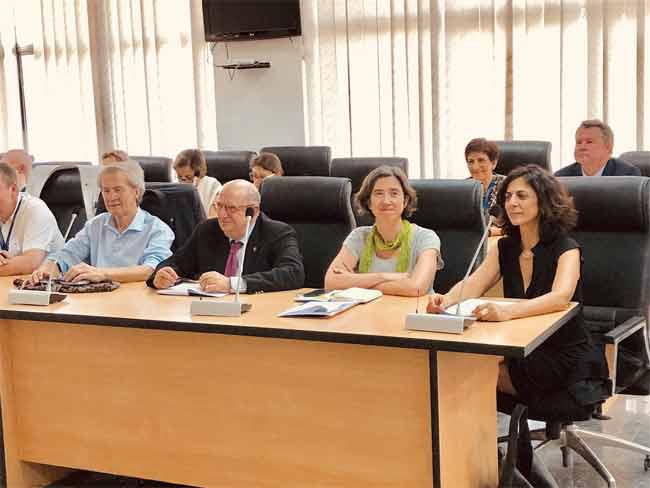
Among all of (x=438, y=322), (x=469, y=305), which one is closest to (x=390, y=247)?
(x=469, y=305)

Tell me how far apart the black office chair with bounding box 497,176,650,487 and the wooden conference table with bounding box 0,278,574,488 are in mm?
514

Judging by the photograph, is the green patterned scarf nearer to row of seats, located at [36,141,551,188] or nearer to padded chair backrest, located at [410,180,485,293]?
padded chair backrest, located at [410,180,485,293]

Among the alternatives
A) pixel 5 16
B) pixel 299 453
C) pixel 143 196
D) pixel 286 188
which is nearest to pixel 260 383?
pixel 299 453

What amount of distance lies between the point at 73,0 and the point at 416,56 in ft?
11.8

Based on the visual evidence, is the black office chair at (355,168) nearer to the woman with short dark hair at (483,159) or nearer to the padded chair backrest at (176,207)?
the woman with short dark hair at (483,159)

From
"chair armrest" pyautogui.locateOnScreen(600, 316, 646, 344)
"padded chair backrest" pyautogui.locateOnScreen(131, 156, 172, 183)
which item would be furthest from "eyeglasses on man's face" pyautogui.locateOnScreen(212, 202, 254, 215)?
"padded chair backrest" pyautogui.locateOnScreen(131, 156, 172, 183)

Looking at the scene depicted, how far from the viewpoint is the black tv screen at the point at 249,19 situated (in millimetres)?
7895

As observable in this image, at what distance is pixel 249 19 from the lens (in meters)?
8.08

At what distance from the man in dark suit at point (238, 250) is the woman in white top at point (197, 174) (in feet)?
7.50

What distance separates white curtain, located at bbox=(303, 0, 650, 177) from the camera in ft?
21.9

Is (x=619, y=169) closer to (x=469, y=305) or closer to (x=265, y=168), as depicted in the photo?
(x=265, y=168)

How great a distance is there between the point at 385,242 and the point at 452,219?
1.23ft

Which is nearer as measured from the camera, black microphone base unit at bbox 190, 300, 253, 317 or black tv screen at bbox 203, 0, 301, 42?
black microphone base unit at bbox 190, 300, 253, 317

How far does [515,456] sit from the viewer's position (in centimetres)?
275
